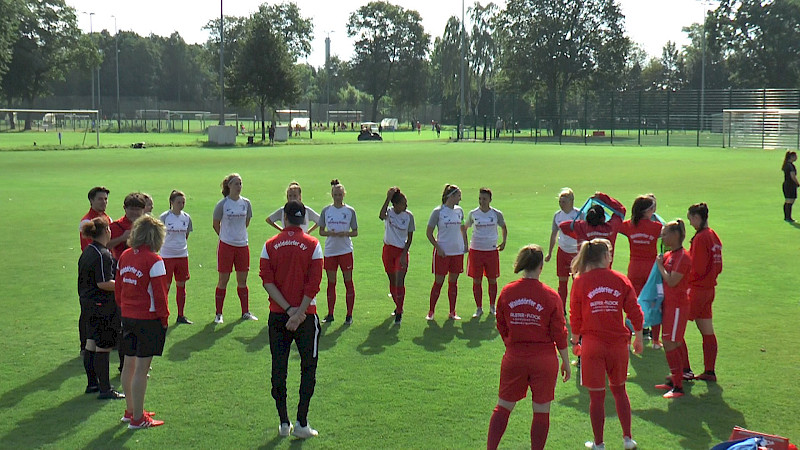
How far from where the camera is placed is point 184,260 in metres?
10.9

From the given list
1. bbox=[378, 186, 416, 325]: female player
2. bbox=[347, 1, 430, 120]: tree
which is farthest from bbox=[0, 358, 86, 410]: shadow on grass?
bbox=[347, 1, 430, 120]: tree

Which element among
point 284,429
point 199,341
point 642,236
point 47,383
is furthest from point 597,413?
point 47,383

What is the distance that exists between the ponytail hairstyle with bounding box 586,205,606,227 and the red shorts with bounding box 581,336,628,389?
8.08ft

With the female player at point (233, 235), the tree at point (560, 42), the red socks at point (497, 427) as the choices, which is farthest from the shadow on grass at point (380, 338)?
the tree at point (560, 42)

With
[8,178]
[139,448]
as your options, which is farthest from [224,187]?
[8,178]

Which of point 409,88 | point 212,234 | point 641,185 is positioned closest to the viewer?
point 212,234

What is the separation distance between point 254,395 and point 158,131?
8631cm

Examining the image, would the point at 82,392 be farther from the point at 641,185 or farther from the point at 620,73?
the point at 620,73

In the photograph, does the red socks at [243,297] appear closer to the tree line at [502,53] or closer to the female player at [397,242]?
the female player at [397,242]

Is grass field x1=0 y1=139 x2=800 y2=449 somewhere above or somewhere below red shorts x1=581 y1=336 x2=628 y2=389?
below

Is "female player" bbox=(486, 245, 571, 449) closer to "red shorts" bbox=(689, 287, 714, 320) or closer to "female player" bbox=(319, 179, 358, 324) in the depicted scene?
"red shorts" bbox=(689, 287, 714, 320)

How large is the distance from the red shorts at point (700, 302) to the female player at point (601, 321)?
199cm

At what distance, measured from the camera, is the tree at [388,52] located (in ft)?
411

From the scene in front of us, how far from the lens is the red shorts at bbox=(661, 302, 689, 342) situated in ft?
25.5
